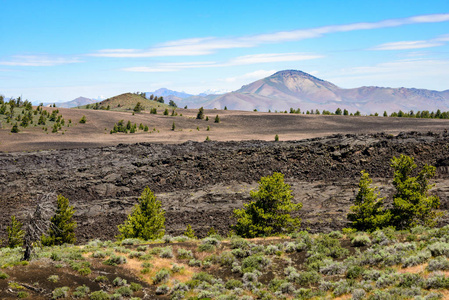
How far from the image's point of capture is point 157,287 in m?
18.2

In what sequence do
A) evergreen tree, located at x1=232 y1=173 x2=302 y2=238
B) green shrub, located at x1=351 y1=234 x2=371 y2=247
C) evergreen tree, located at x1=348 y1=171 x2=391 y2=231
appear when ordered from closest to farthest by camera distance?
green shrub, located at x1=351 y1=234 x2=371 y2=247 → evergreen tree, located at x1=348 y1=171 x2=391 y2=231 → evergreen tree, located at x1=232 y1=173 x2=302 y2=238

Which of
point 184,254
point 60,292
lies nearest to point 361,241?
point 184,254

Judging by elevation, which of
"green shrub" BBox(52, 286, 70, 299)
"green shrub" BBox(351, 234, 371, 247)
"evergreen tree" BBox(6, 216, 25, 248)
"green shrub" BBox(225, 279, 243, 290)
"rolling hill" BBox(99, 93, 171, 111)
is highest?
"rolling hill" BBox(99, 93, 171, 111)

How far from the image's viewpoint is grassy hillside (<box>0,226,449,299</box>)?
16.1 metres

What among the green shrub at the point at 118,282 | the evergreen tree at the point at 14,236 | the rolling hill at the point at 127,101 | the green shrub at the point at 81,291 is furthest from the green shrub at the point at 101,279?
the rolling hill at the point at 127,101

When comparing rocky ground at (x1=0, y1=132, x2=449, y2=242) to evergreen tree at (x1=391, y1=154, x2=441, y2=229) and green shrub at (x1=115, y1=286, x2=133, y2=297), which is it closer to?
evergreen tree at (x1=391, y1=154, x2=441, y2=229)

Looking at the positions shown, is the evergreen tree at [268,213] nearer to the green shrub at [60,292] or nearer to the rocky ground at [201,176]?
the rocky ground at [201,176]

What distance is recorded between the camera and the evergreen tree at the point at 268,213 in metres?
26.6

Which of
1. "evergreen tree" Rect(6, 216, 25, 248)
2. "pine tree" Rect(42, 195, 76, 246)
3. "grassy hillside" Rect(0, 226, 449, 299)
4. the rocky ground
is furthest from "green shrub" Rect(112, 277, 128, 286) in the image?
the rocky ground

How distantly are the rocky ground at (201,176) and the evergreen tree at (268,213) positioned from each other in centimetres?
518

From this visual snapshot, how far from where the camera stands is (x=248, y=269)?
19.4 metres

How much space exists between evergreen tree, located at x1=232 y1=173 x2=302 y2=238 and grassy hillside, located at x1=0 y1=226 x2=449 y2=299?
9.61 feet

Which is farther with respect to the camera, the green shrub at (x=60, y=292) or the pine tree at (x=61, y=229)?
the pine tree at (x=61, y=229)

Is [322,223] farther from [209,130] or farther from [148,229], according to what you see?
[209,130]
